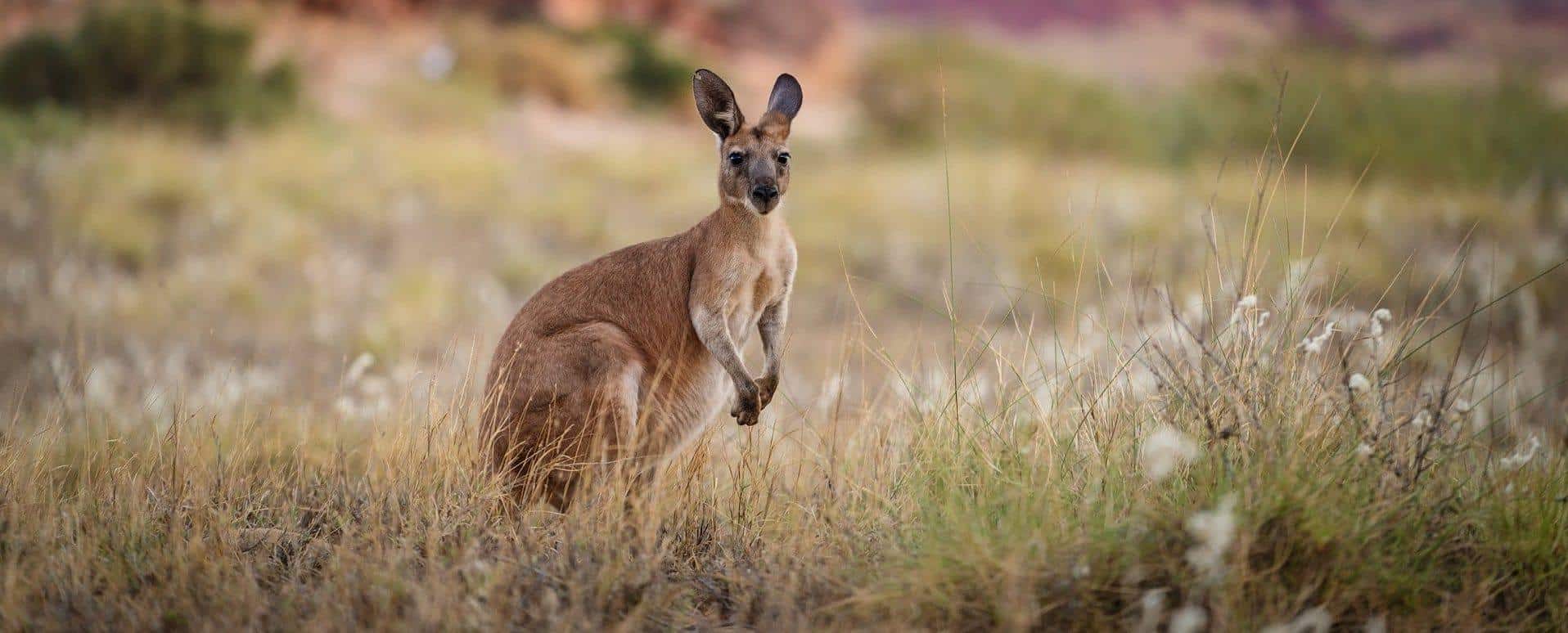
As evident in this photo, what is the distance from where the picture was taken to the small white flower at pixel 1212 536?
2.36 meters

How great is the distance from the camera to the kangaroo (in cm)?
339

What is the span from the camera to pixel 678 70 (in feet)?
59.3

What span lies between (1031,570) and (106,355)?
7.05 meters

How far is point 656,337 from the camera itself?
365cm

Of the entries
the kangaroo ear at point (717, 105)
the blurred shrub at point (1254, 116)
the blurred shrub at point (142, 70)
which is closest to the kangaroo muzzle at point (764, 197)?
the kangaroo ear at point (717, 105)

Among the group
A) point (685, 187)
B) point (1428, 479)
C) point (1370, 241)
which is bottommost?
point (1428, 479)

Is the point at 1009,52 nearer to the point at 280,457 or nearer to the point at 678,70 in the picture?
the point at 678,70

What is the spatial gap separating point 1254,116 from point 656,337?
14.4 metres

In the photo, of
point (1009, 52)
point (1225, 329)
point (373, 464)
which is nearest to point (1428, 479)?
point (1225, 329)

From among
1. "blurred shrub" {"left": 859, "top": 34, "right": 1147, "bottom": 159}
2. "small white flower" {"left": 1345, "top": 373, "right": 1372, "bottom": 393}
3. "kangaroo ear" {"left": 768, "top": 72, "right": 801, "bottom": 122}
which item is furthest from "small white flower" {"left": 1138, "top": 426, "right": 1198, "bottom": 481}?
"blurred shrub" {"left": 859, "top": 34, "right": 1147, "bottom": 159}

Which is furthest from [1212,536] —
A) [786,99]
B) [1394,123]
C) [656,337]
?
[1394,123]

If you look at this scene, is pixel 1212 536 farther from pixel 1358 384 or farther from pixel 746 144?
pixel 746 144

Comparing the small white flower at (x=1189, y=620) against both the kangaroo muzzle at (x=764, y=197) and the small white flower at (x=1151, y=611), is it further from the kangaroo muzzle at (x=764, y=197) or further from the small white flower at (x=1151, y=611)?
the kangaroo muzzle at (x=764, y=197)

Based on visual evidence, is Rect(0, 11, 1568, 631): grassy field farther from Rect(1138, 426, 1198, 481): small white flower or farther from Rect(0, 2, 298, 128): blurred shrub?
Rect(0, 2, 298, 128): blurred shrub
